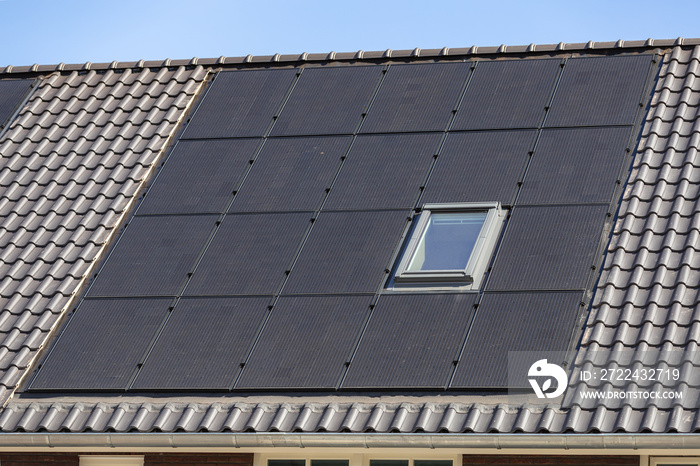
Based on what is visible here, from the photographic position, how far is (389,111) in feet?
47.0


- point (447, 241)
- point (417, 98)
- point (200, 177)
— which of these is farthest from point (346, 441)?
point (417, 98)

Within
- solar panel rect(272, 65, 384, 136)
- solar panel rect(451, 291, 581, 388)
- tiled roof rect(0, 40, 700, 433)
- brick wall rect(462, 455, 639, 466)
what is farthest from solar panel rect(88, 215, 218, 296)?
brick wall rect(462, 455, 639, 466)

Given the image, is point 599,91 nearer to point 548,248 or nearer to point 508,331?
point 548,248

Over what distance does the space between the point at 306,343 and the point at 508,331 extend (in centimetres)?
199

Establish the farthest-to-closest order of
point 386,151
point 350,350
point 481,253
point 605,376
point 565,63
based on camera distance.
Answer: point 565,63 < point 386,151 < point 481,253 < point 350,350 < point 605,376

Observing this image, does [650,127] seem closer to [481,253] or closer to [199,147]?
[481,253]

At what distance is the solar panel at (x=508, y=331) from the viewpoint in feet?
34.0

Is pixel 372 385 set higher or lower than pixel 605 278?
lower

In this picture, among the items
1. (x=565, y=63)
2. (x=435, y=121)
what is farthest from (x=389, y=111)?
(x=565, y=63)

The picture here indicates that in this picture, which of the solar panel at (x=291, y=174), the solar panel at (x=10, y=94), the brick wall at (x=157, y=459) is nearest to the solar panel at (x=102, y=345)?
the brick wall at (x=157, y=459)

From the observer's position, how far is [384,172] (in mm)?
13203

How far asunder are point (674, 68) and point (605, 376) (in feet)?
18.1

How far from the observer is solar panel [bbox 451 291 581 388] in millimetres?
10359

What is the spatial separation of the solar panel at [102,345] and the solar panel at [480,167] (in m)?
3.38
